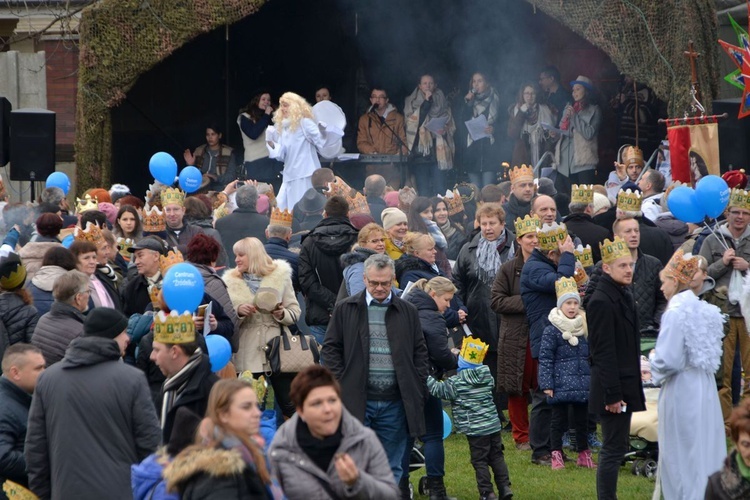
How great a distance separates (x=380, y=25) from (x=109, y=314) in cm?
1510

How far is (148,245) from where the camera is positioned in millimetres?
9180

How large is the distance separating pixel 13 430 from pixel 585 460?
15.0 feet

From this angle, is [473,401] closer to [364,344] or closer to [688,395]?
[364,344]

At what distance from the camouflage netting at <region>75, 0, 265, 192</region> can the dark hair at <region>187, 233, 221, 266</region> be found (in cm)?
799

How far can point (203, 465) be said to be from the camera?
519 centimetres

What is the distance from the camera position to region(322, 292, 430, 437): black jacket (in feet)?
26.5

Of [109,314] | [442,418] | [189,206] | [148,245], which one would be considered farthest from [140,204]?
[109,314]

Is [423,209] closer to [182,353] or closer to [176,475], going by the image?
[182,353]

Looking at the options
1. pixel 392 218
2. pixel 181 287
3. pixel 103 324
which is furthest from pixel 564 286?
pixel 103 324

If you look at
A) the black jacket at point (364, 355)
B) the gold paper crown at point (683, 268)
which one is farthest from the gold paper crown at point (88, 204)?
the gold paper crown at point (683, 268)

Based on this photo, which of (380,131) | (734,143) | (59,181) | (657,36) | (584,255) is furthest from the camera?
(380,131)

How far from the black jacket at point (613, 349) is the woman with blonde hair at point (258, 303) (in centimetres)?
234

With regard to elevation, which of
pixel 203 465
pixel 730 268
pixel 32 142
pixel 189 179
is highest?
pixel 32 142

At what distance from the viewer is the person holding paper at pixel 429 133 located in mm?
19703
